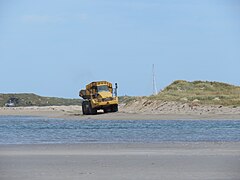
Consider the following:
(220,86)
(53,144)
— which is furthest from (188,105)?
(53,144)

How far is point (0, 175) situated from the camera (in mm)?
12320

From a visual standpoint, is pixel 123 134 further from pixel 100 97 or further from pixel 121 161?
pixel 100 97

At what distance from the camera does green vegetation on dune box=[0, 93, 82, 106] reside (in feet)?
404

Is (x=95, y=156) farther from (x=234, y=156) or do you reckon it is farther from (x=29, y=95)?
(x=29, y=95)

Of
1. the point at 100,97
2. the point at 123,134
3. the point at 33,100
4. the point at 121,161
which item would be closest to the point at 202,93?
the point at 100,97

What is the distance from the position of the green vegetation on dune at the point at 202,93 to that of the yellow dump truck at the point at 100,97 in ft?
16.4

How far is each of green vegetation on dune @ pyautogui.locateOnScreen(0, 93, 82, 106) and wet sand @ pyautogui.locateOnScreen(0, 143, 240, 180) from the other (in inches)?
4040

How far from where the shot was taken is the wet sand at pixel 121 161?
1238 cm

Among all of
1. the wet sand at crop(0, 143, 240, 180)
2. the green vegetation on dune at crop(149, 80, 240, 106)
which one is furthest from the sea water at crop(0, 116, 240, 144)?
the green vegetation on dune at crop(149, 80, 240, 106)

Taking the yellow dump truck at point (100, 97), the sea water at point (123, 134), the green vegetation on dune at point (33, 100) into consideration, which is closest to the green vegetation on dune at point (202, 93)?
the yellow dump truck at point (100, 97)

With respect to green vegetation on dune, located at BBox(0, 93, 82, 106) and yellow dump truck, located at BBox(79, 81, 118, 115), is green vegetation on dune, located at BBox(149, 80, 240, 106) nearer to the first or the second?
yellow dump truck, located at BBox(79, 81, 118, 115)

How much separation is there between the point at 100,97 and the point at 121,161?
34.9 m

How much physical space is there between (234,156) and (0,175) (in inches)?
245

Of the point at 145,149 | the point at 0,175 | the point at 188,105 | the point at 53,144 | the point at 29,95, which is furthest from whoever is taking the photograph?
the point at 29,95
